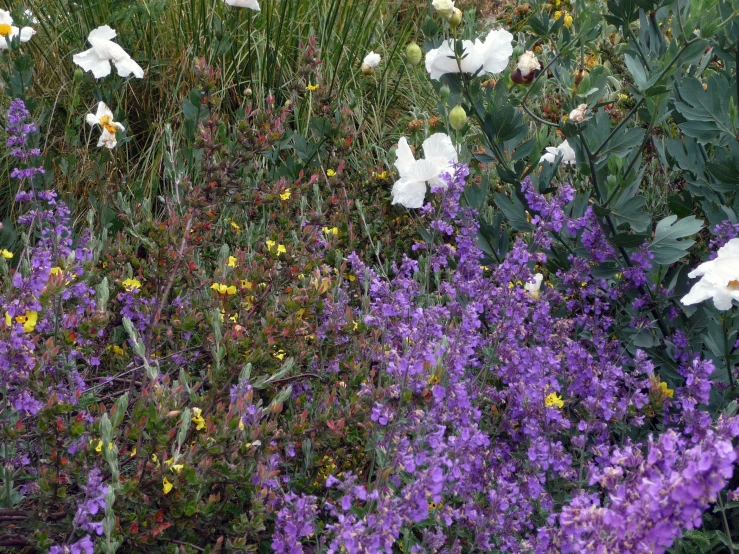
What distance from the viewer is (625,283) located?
7.16 feet

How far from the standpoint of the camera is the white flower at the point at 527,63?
2332 mm

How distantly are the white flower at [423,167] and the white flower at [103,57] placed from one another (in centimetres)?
131

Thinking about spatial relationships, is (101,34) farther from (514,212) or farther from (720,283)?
(720,283)

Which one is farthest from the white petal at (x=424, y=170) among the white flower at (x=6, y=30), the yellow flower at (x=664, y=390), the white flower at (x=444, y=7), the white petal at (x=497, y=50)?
the white flower at (x=6, y=30)

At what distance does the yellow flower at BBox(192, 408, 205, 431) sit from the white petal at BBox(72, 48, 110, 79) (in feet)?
6.47

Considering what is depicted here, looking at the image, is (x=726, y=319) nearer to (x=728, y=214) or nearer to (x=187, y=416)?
(x=728, y=214)

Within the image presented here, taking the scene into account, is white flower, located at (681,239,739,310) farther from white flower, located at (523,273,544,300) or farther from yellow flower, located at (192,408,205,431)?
yellow flower, located at (192,408,205,431)

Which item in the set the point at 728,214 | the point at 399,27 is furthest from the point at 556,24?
the point at 399,27

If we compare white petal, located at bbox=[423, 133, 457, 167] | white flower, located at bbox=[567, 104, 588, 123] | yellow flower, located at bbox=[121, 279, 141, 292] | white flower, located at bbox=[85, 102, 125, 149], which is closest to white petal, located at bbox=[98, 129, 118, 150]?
white flower, located at bbox=[85, 102, 125, 149]

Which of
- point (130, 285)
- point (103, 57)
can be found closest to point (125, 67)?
point (103, 57)

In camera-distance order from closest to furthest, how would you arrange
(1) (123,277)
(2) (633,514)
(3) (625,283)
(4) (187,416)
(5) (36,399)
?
(2) (633,514)
(4) (187,416)
(5) (36,399)
(3) (625,283)
(1) (123,277)

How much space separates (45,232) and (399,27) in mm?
3709

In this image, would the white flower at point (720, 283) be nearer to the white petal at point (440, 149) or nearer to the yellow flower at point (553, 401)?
the yellow flower at point (553, 401)

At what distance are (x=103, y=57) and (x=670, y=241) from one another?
2.29m
